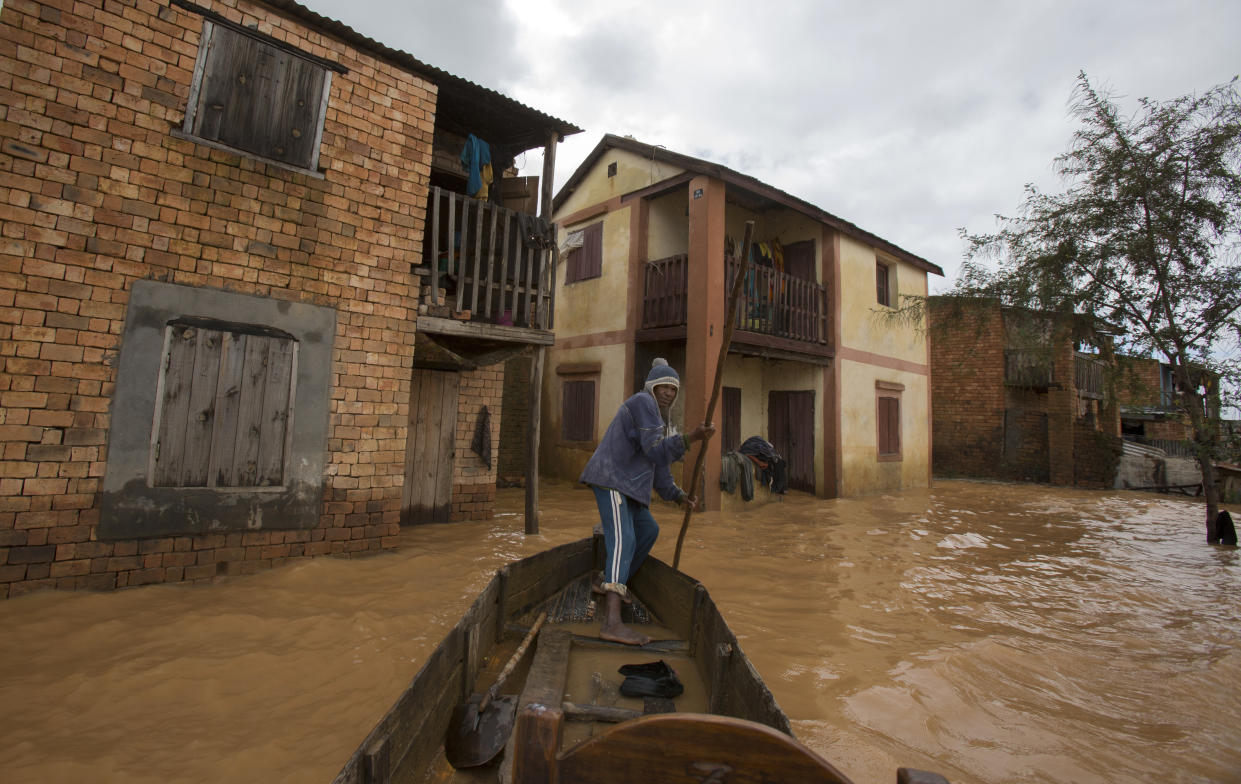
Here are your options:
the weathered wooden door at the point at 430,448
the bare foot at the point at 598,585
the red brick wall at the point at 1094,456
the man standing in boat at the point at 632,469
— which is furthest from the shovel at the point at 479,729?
the red brick wall at the point at 1094,456

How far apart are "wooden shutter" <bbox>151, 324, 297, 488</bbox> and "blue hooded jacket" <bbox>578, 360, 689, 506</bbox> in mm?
2846

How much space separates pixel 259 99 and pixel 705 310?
6.35m

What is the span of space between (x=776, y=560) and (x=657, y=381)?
3250 mm

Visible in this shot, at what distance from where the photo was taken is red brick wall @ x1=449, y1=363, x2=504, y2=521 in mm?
7395

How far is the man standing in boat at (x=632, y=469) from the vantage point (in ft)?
12.1

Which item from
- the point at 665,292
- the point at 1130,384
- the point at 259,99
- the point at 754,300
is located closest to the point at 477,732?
the point at 259,99

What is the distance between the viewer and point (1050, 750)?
2646mm

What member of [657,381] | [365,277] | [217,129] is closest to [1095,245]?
[657,381]

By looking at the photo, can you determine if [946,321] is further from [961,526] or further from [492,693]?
[492,693]

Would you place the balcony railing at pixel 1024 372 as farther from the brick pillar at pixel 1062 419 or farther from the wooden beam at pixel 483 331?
the wooden beam at pixel 483 331

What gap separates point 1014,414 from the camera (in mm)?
15930

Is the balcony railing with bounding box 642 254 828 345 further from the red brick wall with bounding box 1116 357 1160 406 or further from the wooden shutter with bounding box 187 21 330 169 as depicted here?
the wooden shutter with bounding box 187 21 330 169

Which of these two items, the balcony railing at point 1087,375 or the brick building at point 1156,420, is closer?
the balcony railing at point 1087,375

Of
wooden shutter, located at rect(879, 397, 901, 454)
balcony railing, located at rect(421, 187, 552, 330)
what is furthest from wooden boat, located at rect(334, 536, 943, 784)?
wooden shutter, located at rect(879, 397, 901, 454)
